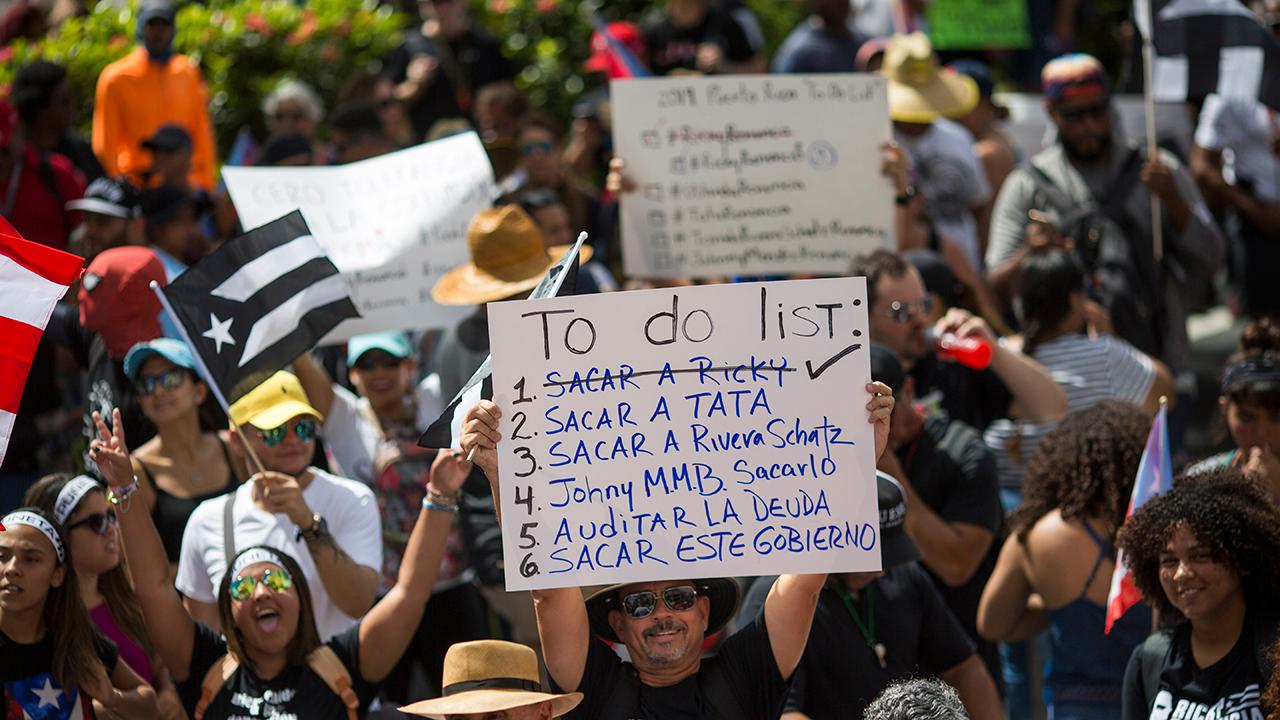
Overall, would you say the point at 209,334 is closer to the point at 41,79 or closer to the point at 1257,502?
the point at 1257,502

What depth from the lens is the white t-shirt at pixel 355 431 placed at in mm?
6578

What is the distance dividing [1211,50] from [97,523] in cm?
521

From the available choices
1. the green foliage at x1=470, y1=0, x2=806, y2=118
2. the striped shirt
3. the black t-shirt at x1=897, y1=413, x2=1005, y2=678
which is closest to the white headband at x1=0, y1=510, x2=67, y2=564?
the black t-shirt at x1=897, y1=413, x2=1005, y2=678

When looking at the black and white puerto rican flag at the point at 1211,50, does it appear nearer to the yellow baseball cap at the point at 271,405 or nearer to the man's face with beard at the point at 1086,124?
the man's face with beard at the point at 1086,124

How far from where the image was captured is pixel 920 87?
30.4 ft

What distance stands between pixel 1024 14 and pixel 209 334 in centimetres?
790

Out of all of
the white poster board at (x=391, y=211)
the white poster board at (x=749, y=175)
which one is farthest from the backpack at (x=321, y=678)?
the white poster board at (x=749, y=175)

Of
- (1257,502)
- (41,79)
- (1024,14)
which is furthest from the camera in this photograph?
(1024,14)

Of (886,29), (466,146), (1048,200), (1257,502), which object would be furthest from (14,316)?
(886,29)

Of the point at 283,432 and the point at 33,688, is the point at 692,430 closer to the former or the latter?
the point at 283,432

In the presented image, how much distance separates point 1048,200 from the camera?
7.81m

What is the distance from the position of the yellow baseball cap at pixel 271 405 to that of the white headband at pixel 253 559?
2.08ft

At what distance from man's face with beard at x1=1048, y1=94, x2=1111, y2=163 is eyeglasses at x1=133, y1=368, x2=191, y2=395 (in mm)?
4120

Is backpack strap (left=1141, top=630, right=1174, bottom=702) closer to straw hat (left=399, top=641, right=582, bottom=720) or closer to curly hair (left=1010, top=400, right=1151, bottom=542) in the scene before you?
curly hair (left=1010, top=400, right=1151, bottom=542)
